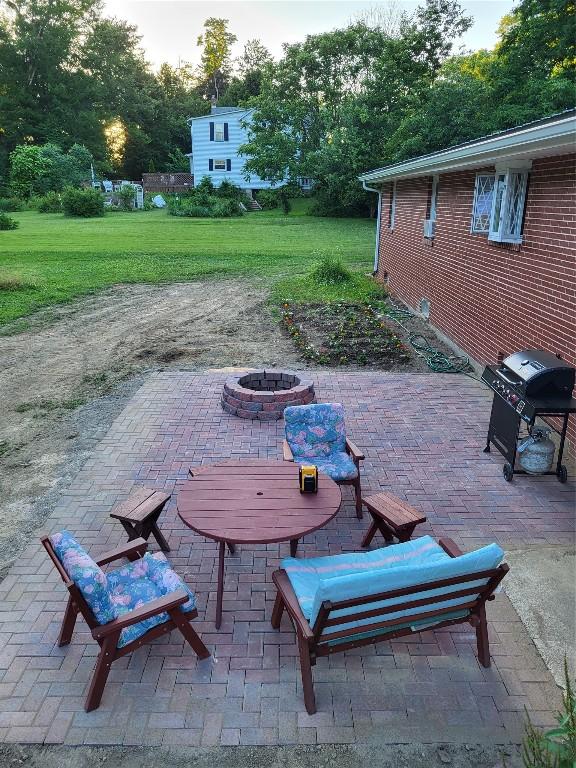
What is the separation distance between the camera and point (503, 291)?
25.3ft

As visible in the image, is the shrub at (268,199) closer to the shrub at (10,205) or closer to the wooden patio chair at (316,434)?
the shrub at (10,205)

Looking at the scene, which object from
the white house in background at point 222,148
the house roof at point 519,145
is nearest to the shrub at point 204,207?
the white house in background at point 222,148

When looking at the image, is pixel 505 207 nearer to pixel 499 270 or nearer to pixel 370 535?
pixel 499 270

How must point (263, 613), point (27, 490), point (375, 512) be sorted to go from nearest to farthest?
point (263, 613) < point (375, 512) < point (27, 490)

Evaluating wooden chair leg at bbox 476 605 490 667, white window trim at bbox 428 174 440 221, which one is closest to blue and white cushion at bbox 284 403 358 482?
wooden chair leg at bbox 476 605 490 667

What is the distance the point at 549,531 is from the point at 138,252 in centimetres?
1929

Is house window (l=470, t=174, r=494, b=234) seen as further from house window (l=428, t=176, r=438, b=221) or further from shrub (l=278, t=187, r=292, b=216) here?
shrub (l=278, t=187, r=292, b=216)

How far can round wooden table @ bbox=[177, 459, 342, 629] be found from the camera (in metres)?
3.58

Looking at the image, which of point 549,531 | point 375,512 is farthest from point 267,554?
A: point 549,531

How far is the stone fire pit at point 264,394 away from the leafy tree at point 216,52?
6631 centimetres

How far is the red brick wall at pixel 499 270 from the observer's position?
6090 mm

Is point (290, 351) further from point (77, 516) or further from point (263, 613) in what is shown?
point (263, 613)

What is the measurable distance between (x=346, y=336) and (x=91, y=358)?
4.94 meters

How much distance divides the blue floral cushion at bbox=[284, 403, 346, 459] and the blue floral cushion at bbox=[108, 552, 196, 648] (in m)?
1.90
